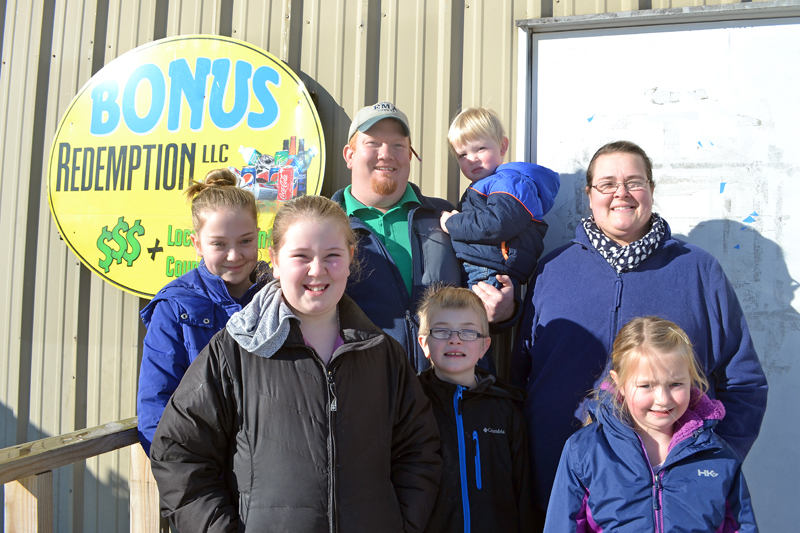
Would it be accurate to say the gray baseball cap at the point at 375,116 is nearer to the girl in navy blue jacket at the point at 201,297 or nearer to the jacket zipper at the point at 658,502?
the girl in navy blue jacket at the point at 201,297

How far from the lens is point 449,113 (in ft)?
9.63

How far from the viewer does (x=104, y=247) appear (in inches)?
125

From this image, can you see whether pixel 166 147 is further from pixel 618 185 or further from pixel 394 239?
pixel 618 185

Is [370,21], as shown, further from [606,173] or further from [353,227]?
[606,173]

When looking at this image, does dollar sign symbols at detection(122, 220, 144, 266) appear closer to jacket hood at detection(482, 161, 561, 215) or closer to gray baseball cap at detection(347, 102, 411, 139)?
gray baseball cap at detection(347, 102, 411, 139)

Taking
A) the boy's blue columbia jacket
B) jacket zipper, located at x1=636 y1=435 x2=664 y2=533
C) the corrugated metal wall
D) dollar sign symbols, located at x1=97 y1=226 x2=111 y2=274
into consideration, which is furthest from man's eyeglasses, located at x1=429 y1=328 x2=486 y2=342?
dollar sign symbols, located at x1=97 y1=226 x2=111 y2=274

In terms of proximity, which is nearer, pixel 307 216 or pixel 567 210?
pixel 307 216

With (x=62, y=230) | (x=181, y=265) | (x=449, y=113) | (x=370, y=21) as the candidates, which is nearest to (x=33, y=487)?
(x=181, y=265)

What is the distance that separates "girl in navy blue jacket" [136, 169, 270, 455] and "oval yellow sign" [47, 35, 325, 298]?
0.79 meters

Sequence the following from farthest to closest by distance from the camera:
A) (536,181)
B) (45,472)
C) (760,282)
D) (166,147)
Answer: (166,147) → (760,282) → (536,181) → (45,472)

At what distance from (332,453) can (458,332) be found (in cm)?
68

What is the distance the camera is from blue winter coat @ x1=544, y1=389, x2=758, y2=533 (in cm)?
161

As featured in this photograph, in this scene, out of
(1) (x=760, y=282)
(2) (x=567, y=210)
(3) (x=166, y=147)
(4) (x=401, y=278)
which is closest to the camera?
(4) (x=401, y=278)

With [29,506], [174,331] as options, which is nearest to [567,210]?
[174,331]
